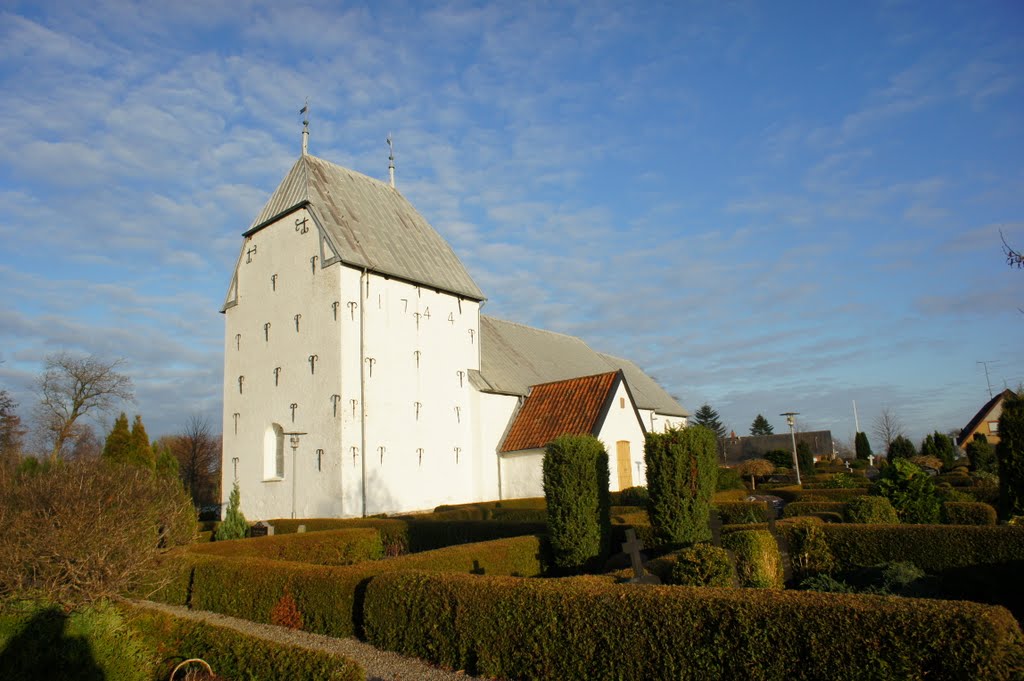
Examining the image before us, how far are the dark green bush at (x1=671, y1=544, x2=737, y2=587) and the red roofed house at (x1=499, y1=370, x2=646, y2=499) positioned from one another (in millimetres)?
14463

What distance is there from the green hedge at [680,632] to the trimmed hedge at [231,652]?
5.46 feet

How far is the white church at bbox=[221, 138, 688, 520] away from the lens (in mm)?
20438

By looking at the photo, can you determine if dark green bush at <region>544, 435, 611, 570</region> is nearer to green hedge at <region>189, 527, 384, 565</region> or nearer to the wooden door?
green hedge at <region>189, 527, 384, 565</region>

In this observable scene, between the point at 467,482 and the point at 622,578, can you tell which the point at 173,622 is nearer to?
the point at 622,578

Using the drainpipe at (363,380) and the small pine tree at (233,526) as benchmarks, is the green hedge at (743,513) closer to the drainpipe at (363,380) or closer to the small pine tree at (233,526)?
the drainpipe at (363,380)

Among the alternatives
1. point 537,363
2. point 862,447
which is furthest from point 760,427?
point 537,363

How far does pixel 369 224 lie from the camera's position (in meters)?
23.5

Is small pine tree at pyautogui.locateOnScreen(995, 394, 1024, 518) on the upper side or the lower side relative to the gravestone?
upper

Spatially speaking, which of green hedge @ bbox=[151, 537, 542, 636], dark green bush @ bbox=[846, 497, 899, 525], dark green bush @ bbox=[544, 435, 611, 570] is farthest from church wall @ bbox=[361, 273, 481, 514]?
dark green bush @ bbox=[846, 497, 899, 525]

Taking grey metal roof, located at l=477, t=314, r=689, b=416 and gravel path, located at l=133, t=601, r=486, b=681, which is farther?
grey metal roof, located at l=477, t=314, r=689, b=416

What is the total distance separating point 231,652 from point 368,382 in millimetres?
14942

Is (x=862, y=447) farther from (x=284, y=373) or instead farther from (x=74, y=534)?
(x=74, y=534)

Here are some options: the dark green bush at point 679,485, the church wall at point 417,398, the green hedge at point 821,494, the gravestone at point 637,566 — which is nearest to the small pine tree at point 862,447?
the green hedge at point 821,494

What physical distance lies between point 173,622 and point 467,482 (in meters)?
17.3
